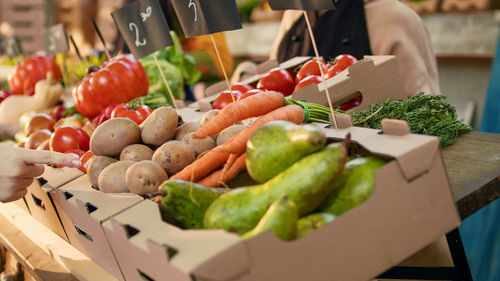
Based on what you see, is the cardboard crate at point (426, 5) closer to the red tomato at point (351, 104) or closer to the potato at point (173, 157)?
the red tomato at point (351, 104)

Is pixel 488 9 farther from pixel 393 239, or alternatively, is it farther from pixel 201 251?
pixel 201 251

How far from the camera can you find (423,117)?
1.35 metres

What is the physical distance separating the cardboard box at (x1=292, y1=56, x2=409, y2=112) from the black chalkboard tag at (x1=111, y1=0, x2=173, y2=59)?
0.58m

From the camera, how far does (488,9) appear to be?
349cm

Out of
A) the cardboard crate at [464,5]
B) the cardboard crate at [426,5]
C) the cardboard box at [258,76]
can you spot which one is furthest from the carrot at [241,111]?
the cardboard crate at [426,5]

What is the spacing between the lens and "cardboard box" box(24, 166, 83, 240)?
4.32 feet

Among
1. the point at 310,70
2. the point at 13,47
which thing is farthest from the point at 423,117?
the point at 13,47

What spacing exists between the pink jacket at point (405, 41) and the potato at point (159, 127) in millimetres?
1357

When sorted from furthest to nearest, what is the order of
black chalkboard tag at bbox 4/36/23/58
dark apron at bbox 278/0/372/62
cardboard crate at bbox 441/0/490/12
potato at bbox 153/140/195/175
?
black chalkboard tag at bbox 4/36/23/58
cardboard crate at bbox 441/0/490/12
dark apron at bbox 278/0/372/62
potato at bbox 153/140/195/175

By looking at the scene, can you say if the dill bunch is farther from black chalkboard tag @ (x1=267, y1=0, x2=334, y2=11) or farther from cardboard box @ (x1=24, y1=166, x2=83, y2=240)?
cardboard box @ (x1=24, y1=166, x2=83, y2=240)

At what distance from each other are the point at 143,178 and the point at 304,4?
1.94 ft

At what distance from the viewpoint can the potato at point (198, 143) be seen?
1209 millimetres

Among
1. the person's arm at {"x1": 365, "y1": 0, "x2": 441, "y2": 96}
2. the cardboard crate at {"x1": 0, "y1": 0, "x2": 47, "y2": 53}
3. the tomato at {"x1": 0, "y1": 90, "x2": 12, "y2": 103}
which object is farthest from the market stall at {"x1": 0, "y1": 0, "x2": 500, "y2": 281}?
the cardboard crate at {"x1": 0, "y1": 0, "x2": 47, "y2": 53}

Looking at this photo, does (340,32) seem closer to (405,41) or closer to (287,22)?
(405,41)
